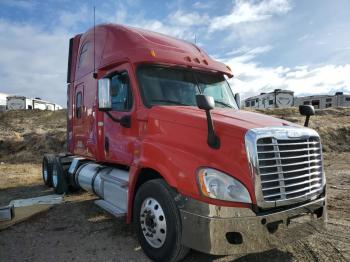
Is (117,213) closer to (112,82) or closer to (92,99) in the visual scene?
(112,82)

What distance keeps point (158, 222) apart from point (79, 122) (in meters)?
4.44

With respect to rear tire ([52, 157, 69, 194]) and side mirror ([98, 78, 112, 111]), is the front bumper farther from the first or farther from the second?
rear tire ([52, 157, 69, 194])

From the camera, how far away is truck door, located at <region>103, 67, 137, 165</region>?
5453 millimetres

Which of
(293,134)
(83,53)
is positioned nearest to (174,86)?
(293,134)

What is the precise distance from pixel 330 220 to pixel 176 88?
3.49m

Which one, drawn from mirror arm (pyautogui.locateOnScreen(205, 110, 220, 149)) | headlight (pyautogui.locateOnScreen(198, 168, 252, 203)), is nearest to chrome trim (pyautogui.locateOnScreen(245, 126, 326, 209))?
headlight (pyautogui.locateOnScreen(198, 168, 252, 203))

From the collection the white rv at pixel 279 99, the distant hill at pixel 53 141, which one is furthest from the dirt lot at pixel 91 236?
the white rv at pixel 279 99

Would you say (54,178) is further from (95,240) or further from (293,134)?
(293,134)

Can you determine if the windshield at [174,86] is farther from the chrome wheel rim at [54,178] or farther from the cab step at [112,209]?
the chrome wheel rim at [54,178]

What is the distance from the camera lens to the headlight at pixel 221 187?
377cm

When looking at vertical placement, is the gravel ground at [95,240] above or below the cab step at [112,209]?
below

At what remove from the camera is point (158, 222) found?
4.33 m

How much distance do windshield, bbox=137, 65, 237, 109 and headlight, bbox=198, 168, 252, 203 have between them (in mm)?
1579

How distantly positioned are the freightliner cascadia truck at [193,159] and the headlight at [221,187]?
1 centimetres
